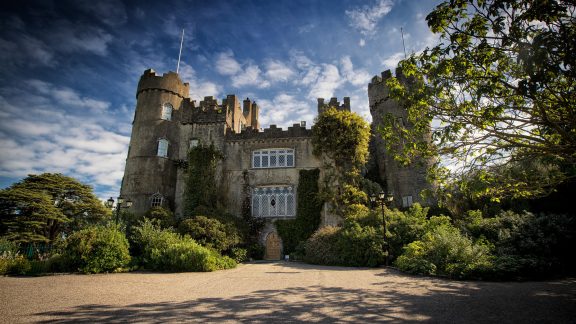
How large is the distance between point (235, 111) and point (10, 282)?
2004 cm

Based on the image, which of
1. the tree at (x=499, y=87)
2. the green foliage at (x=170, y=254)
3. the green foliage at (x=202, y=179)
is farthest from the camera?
the green foliage at (x=202, y=179)

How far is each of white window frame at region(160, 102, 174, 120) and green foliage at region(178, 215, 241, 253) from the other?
38.1 ft

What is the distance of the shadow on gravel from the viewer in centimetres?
486

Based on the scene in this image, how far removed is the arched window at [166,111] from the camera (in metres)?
24.1

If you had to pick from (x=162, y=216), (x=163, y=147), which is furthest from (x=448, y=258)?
(x=163, y=147)

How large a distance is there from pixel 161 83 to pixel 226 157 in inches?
357

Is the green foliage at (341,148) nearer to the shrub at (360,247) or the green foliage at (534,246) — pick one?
the shrub at (360,247)

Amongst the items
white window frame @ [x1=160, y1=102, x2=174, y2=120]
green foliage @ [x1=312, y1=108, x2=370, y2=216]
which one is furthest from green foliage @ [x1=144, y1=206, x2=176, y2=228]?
green foliage @ [x1=312, y1=108, x2=370, y2=216]

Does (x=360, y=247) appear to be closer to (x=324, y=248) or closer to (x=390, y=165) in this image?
(x=324, y=248)

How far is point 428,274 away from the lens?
9.70m

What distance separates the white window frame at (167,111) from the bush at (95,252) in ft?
47.2

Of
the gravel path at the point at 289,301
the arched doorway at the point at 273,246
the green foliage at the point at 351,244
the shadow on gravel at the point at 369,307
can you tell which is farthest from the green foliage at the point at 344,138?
the shadow on gravel at the point at 369,307

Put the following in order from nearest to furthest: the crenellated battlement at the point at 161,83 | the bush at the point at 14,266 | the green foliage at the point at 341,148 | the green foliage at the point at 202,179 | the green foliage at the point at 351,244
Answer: the bush at the point at 14,266, the green foliage at the point at 351,244, the green foliage at the point at 341,148, the green foliage at the point at 202,179, the crenellated battlement at the point at 161,83

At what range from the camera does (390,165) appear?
23062mm
